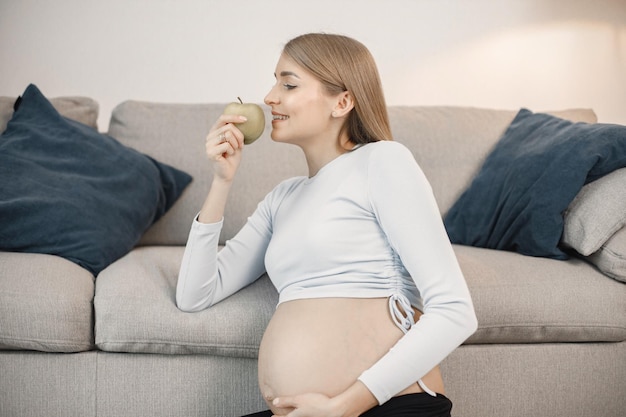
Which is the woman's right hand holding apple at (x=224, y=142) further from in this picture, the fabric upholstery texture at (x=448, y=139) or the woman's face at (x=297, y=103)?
the fabric upholstery texture at (x=448, y=139)

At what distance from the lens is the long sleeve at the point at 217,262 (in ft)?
5.32

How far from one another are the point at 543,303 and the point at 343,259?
2.31 ft

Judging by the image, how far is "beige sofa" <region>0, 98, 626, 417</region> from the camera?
5.47 feet

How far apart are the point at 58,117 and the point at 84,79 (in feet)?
2.34

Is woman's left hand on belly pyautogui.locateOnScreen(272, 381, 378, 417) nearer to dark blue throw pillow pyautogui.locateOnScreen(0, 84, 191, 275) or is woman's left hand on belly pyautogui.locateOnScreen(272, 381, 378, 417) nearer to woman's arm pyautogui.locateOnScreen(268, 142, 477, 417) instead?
A: woman's arm pyautogui.locateOnScreen(268, 142, 477, 417)

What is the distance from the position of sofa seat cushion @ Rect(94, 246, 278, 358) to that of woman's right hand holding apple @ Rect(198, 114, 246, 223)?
23 cm

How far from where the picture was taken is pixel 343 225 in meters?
1.42

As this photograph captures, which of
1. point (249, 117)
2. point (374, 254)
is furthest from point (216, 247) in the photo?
point (374, 254)

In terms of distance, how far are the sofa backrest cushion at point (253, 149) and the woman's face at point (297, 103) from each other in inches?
35.4

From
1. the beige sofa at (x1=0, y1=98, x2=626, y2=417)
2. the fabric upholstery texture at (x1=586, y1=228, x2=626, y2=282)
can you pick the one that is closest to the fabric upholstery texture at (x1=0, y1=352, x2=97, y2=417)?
the beige sofa at (x1=0, y1=98, x2=626, y2=417)

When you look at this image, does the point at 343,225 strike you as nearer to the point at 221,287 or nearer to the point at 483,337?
the point at 221,287

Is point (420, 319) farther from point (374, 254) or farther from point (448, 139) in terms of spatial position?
point (448, 139)

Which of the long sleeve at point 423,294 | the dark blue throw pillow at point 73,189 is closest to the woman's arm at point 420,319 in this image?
the long sleeve at point 423,294

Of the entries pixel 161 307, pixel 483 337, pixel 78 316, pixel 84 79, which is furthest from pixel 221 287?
→ pixel 84 79
